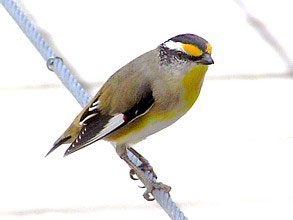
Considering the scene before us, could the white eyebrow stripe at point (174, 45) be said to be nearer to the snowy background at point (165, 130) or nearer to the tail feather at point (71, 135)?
the tail feather at point (71, 135)

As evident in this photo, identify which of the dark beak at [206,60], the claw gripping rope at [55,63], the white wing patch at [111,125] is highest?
the claw gripping rope at [55,63]

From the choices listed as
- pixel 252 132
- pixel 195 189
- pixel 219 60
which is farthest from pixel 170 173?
pixel 219 60

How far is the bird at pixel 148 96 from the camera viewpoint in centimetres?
345

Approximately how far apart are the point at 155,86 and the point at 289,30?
358 cm

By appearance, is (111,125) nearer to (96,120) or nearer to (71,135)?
(96,120)

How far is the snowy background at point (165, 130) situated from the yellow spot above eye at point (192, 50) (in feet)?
6.31

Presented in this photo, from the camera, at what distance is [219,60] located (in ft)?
21.8

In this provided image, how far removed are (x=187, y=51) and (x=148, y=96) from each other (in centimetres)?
22

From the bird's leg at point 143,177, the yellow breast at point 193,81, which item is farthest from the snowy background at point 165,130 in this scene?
the yellow breast at point 193,81

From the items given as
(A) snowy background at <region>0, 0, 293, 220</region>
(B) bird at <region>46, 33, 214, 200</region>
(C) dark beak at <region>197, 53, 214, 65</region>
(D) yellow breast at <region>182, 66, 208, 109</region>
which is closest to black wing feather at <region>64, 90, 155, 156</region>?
(B) bird at <region>46, 33, 214, 200</region>

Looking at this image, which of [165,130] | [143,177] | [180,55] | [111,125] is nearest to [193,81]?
[180,55]

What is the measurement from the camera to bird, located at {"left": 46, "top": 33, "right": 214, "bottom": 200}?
11.3 feet

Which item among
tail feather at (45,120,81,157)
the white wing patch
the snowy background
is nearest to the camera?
the white wing patch

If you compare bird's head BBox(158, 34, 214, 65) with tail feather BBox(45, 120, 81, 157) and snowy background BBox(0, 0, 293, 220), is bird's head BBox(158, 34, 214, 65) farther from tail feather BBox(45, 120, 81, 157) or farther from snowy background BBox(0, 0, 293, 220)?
snowy background BBox(0, 0, 293, 220)
